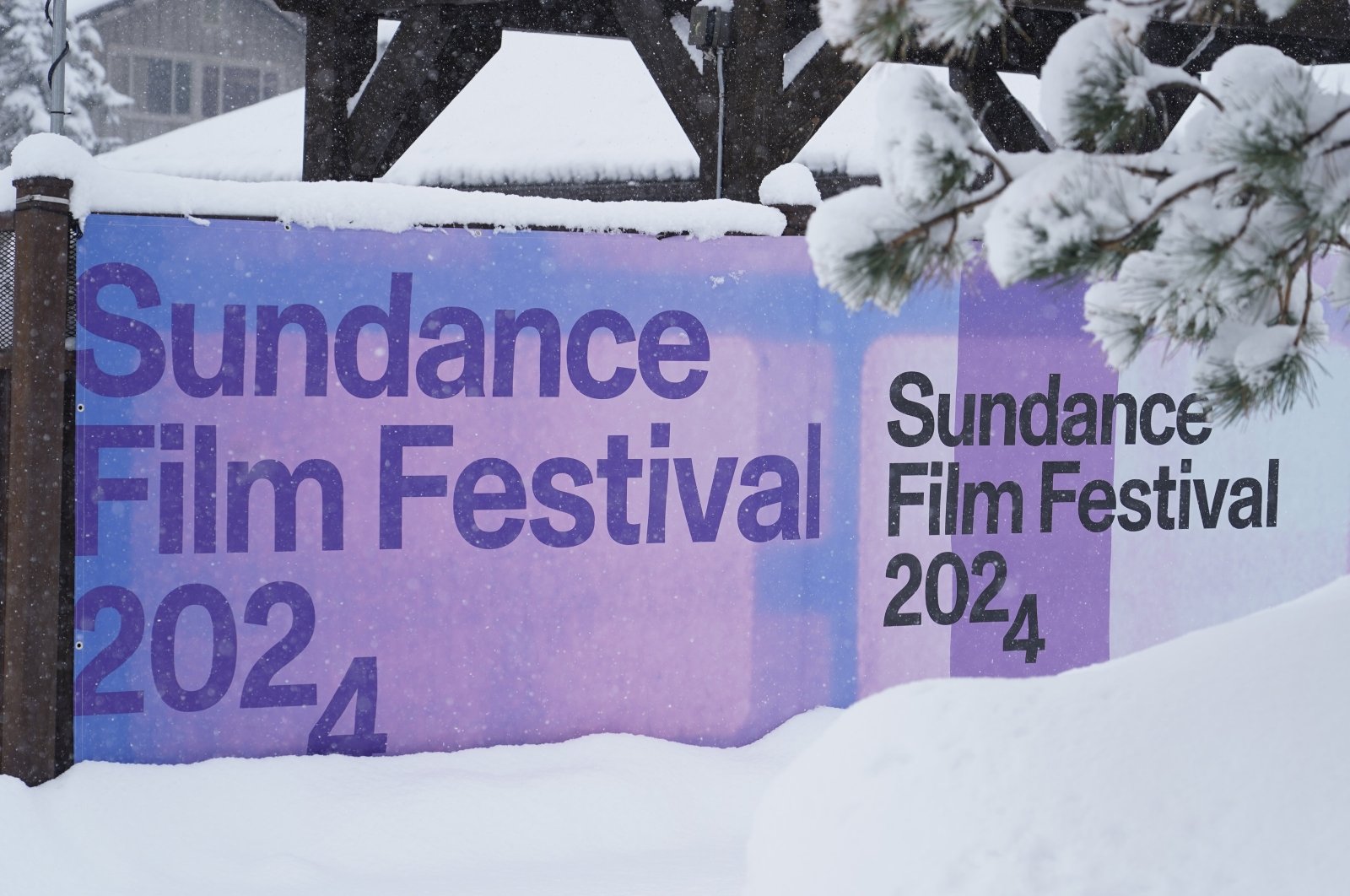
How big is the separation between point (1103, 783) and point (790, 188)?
288 centimetres

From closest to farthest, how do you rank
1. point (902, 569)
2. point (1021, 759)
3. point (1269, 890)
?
point (1269, 890) → point (1021, 759) → point (902, 569)

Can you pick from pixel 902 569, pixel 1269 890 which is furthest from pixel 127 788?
pixel 1269 890

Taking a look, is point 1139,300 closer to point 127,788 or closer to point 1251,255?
point 1251,255

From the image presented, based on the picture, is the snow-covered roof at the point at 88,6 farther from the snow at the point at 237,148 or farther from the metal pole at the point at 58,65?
the metal pole at the point at 58,65

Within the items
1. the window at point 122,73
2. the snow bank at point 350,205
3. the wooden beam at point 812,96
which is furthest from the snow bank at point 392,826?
the window at point 122,73

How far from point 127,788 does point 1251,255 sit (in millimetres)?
3377

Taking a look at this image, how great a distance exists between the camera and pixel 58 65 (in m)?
7.10

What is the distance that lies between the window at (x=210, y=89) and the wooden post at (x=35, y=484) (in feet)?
98.6

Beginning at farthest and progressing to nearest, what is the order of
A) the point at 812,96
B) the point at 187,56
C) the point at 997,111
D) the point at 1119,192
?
1. the point at 187,56
2. the point at 997,111
3. the point at 812,96
4. the point at 1119,192

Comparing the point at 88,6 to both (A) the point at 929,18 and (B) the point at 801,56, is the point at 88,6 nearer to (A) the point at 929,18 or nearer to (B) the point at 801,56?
(B) the point at 801,56

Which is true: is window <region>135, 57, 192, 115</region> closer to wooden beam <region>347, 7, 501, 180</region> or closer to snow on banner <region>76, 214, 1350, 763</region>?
wooden beam <region>347, 7, 501, 180</region>

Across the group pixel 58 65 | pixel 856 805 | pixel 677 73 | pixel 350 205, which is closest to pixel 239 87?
pixel 58 65

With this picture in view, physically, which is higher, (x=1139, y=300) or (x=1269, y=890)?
(x=1139, y=300)

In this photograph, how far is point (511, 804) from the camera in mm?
4387
